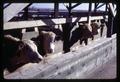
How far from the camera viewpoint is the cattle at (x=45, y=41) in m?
4.14

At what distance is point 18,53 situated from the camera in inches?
136

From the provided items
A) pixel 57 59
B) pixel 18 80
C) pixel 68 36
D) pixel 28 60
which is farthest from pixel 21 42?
pixel 68 36

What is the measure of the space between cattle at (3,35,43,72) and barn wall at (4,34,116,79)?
0.45 ft

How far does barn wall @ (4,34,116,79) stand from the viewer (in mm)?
3484

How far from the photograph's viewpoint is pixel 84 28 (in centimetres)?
611

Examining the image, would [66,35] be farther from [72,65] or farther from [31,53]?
[31,53]

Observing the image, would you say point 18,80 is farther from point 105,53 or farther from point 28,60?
point 105,53

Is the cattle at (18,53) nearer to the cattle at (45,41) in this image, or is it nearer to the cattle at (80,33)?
the cattle at (45,41)

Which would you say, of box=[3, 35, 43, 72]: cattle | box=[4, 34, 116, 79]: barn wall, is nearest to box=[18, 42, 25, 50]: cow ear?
box=[3, 35, 43, 72]: cattle

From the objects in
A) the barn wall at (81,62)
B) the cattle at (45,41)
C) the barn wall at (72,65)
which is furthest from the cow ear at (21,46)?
the cattle at (45,41)

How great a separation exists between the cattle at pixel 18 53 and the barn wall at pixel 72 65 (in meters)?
0.14

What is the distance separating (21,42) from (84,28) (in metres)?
2.88

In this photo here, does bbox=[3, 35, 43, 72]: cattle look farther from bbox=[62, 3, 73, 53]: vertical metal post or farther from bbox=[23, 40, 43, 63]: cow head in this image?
bbox=[62, 3, 73, 53]: vertical metal post

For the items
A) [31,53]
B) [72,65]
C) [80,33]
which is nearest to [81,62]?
[72,65]
